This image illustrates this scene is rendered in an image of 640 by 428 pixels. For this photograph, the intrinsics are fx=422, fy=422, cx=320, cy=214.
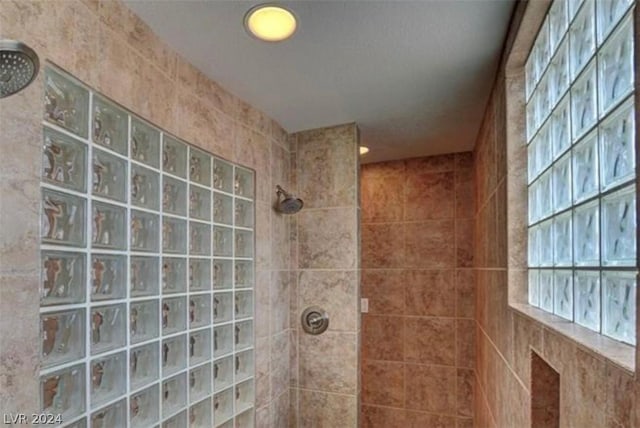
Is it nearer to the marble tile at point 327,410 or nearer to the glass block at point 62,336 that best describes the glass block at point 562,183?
the glass block at point 62,336

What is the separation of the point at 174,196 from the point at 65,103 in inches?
20.8

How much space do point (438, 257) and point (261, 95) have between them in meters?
1.80

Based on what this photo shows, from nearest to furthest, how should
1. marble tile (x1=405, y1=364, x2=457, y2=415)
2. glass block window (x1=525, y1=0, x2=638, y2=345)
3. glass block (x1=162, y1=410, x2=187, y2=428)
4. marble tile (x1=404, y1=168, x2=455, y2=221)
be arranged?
glass block window (x1=525, y1=0, x2=638, y2=345)
glass block (x1=162, y1=410, x2=187, y2=428)
marble tile (x1=405, y1=364, x2=457, y2=415)
marble tile (x1=404, y1=168, x2=455, y2=221)

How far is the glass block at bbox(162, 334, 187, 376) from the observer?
146cm

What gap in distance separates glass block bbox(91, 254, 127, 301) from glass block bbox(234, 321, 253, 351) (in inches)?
29.4

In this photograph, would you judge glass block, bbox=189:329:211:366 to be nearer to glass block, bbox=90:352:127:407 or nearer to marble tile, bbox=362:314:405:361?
glass block, bbox=90:352:127:407

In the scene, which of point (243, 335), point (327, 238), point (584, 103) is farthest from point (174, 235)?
point (584, 103)

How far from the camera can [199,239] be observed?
1.69 meters

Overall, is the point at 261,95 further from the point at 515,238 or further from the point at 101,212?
the point at 515,238

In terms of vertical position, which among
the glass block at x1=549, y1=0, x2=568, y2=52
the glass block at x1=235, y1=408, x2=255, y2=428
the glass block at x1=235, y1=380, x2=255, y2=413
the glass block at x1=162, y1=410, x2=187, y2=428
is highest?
the glass block at x1=549, y1=0, x2=568, y2=52

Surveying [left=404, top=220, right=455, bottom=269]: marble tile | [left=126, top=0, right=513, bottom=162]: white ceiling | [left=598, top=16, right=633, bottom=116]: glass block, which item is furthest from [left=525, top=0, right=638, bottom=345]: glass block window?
[left=404, top=220, right=455, bottom=269]: marble tile

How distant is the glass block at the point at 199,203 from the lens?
64.8 inches

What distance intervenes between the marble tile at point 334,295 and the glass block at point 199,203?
0.84 meters

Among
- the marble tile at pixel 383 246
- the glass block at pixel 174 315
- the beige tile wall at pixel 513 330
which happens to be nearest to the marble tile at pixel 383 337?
the marble tile at pixel 383 246
